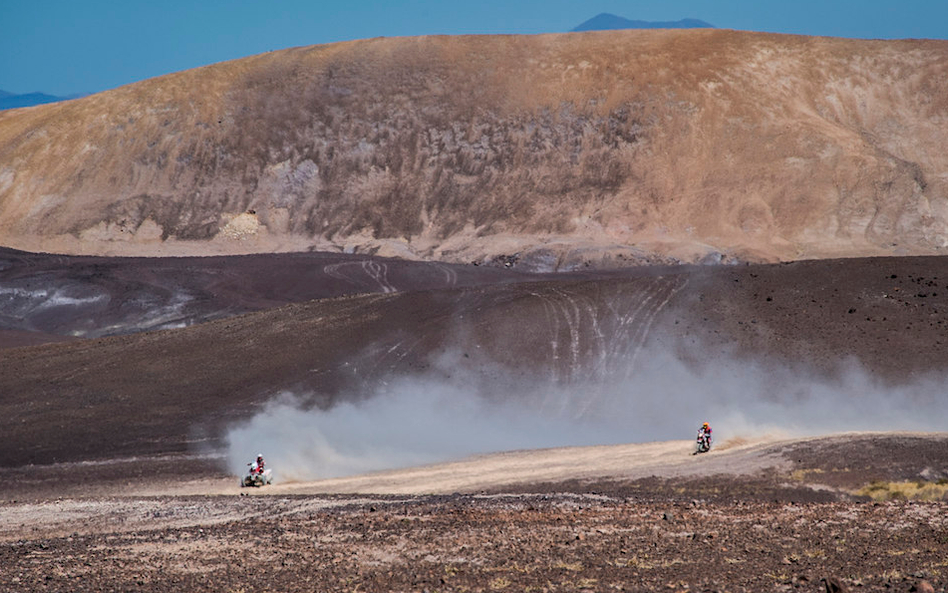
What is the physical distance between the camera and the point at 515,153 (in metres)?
95.6

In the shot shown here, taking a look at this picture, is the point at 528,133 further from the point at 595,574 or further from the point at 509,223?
the point at 595,574

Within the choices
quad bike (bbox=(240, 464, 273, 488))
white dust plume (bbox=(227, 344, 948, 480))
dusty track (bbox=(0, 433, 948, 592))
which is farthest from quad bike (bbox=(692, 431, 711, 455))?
quad bike (bbox=(240, 464, 273, 488))

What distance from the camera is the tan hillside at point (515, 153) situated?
83.3 meters

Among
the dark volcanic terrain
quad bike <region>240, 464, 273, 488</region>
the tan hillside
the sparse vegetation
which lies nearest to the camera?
the dark volcanic terrain

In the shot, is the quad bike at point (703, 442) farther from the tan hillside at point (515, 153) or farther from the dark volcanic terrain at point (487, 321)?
the tan hillside at point (515, 153)

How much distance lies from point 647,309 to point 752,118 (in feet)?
175

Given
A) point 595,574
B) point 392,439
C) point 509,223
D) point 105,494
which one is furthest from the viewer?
point 509,223

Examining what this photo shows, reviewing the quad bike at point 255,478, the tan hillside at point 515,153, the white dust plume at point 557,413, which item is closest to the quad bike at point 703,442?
the white dust plume at point 557,413

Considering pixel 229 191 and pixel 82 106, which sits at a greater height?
pixel 82 106

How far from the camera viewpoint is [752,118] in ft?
300

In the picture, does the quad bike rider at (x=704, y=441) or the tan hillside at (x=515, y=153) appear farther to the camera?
the tan hillside at (x=515, y=153)

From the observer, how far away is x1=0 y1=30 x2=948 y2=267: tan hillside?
273ft

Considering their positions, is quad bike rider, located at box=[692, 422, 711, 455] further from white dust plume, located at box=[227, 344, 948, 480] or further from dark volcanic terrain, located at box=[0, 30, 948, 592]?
white dust plume, located at box=[227, 344, 948, 480]

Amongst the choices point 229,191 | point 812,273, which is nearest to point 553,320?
point 812,273
